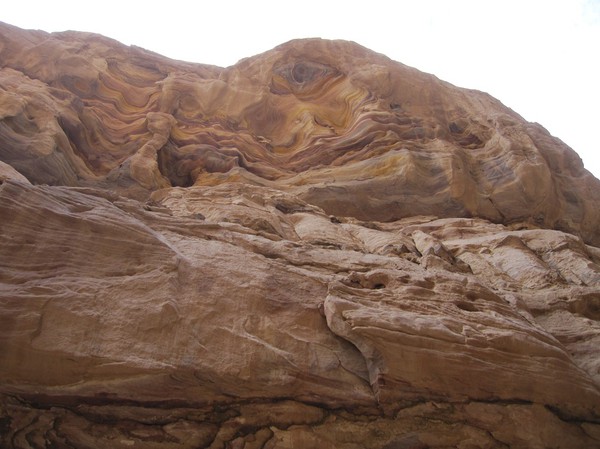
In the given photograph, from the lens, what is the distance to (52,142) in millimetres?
15055

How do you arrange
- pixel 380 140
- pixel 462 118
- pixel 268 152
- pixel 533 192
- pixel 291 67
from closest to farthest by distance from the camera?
1. pixel 533 192
2. pixel 380 140
3. pixel 268 152
4. pixel 462 118
5. pixel 291 67

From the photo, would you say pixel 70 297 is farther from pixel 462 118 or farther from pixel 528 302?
pixel 462 118

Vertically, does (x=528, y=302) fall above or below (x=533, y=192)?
below

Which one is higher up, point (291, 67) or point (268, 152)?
point (291, 67)

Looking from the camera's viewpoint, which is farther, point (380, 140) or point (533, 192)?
point (380, 140)

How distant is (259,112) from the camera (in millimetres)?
23609

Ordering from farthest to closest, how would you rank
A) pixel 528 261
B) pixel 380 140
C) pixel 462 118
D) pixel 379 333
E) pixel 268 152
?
1. pixel 462 118
2. pixel 268 152
3. pixel 380 140
4. pixel 528 261
5. pixel 379 333

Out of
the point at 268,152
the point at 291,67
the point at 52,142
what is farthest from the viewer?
the point at 291,67

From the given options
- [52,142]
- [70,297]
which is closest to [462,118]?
[52,142]

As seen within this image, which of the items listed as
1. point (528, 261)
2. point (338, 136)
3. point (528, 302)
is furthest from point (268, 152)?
point (528, 302)

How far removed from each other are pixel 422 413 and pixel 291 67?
74.1 feet

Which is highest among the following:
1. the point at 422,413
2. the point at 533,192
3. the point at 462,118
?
the point at 462,118

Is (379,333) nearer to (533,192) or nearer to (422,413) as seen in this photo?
(422,413)

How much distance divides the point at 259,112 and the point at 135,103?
565cm
